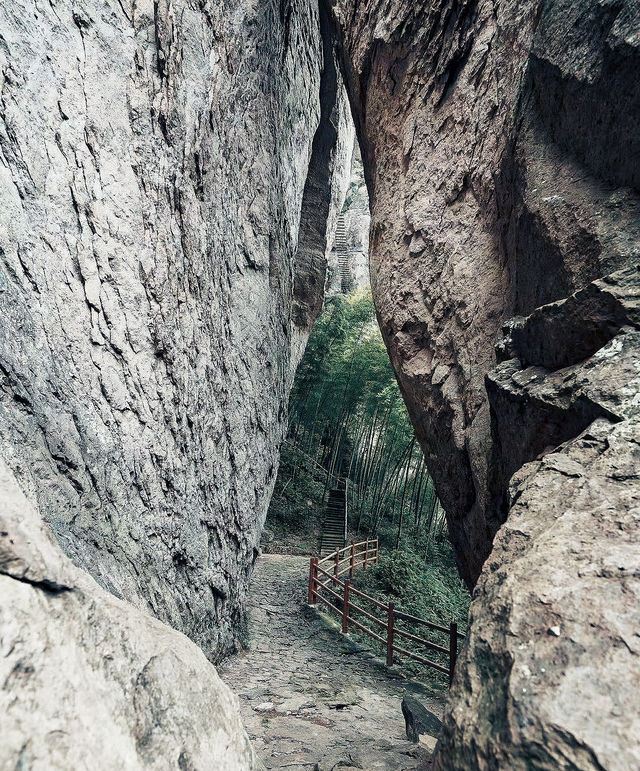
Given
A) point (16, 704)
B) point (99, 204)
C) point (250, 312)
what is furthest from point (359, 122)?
point (16, 704)

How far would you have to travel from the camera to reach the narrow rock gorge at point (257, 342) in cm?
153

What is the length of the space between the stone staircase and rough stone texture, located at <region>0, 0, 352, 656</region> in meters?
10.5

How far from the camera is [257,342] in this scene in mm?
7012

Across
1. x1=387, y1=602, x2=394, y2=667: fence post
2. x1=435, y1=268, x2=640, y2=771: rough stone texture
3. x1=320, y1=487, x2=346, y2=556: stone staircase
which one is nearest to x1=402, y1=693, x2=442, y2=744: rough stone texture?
x1=387, y1=602, x2=394, y2=667: fence post

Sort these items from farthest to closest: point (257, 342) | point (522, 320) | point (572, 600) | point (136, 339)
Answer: point (257, 342)
point (136, 339)
point (522, 320)
point (572, 600)

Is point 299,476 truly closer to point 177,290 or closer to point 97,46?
point 177,290

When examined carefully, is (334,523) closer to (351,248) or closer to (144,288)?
(144,288)

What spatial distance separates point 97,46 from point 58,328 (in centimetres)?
282

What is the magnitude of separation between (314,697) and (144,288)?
17.3 feet

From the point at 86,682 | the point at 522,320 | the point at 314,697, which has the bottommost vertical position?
the point at 314,697

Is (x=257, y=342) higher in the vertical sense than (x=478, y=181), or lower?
lower

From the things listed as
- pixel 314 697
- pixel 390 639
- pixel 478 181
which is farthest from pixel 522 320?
pixel 390 639

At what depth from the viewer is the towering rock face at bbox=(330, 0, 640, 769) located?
1495mm

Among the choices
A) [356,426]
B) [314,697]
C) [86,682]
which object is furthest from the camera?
[356,426]
